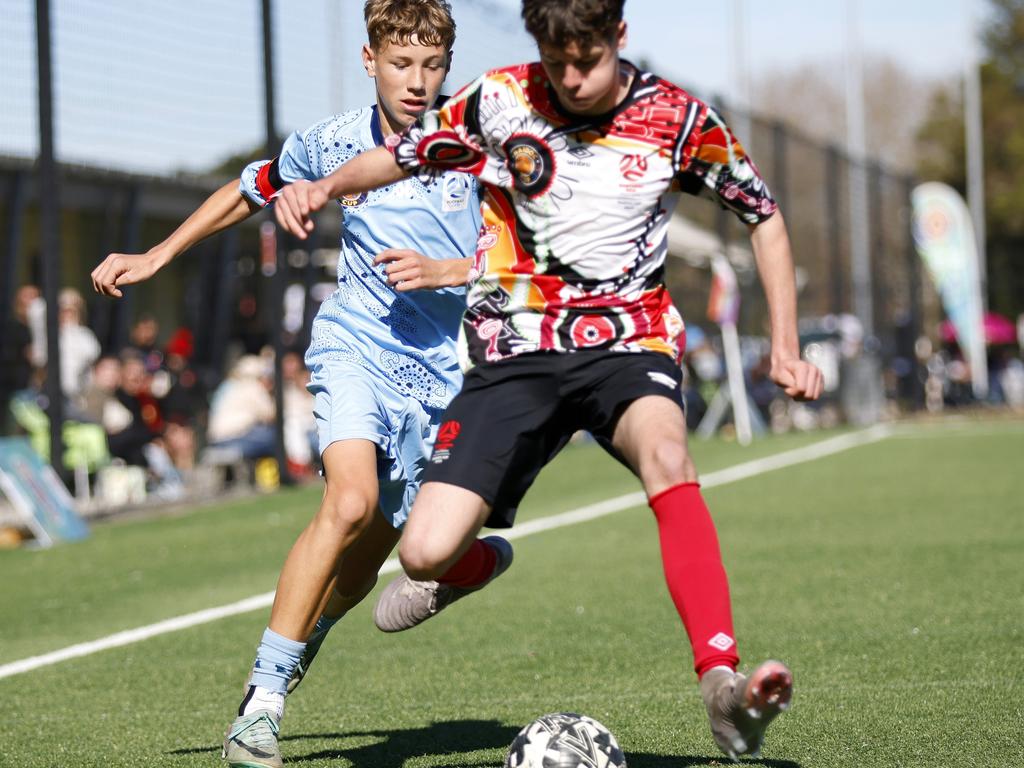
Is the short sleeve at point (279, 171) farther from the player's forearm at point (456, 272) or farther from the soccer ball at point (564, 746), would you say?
the soccer ball at point (564, 746)

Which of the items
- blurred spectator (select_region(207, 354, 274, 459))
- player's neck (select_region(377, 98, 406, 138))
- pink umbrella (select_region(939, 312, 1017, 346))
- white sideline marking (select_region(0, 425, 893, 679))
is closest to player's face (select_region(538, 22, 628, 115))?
player's neck (select_region(377, 98, 406, 138))

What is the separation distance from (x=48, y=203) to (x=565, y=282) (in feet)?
27.9

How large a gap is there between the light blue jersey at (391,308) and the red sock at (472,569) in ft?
0.84

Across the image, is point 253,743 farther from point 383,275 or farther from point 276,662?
point 383,275

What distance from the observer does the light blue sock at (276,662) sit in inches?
178

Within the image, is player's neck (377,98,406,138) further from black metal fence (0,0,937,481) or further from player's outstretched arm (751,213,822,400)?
black metal fence (0,0,937,481)

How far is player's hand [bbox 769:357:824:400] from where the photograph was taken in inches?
160

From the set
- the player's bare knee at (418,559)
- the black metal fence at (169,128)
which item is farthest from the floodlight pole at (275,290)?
the player's bare knee at (418,559)

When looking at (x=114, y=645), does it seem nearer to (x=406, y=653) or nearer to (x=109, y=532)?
(x=406, y=653)

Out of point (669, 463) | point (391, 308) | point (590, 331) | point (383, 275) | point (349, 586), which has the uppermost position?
point (383, 275)

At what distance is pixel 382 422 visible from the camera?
497cm

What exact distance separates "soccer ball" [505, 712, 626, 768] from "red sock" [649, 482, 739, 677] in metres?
0.45

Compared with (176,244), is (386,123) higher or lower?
higher

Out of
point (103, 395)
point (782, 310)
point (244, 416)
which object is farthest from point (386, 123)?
point (244, 416)
